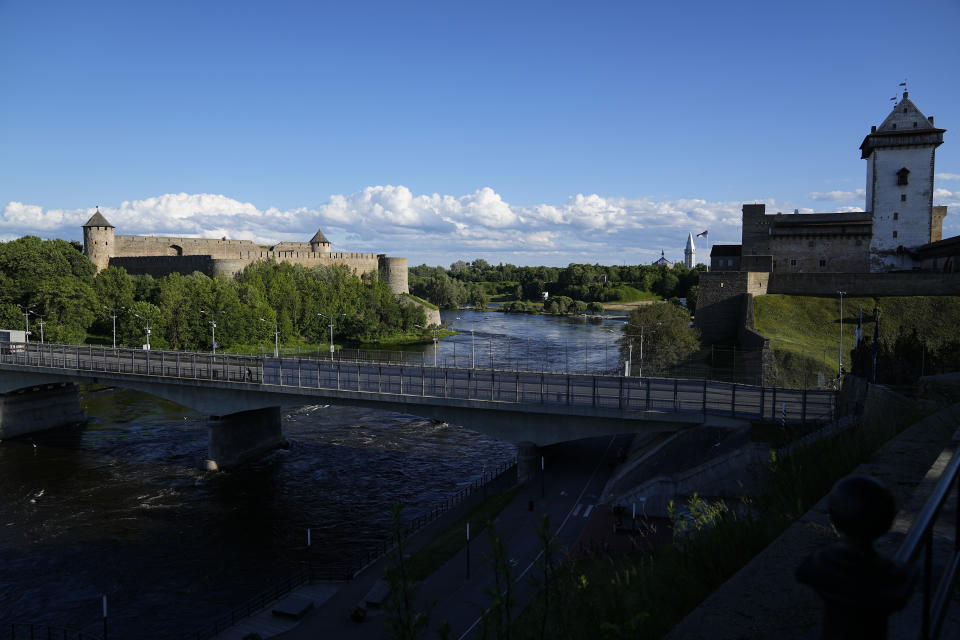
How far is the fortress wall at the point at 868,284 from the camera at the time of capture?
52688mm

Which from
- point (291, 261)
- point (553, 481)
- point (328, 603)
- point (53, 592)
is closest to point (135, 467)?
point (53, 592)

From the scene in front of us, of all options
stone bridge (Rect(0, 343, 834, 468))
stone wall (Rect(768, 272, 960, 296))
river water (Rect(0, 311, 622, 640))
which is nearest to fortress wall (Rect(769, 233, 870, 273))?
stone wall (Rect(768, 272, 960, 296))

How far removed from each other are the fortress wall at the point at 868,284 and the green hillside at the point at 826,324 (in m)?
1.20

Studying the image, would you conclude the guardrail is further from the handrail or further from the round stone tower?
the round stone tower

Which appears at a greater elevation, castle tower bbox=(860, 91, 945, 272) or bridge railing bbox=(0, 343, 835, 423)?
castle tower bbox=(860, 91, 945, 272)

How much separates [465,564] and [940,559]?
19929 millimetres

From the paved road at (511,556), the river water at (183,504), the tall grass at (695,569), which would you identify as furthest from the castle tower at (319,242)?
the tall grass at (695,569)

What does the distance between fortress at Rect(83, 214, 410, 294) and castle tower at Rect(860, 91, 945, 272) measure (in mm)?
87972

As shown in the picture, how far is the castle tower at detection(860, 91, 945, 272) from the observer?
6281 cm

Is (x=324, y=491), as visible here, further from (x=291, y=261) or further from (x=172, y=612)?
(x=291, y=261)

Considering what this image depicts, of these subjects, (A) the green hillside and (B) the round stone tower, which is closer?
(A) the green hillside

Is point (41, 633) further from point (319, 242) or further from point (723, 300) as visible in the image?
point (319, 242)

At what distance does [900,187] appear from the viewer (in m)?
63.9

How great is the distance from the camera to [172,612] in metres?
22.1
